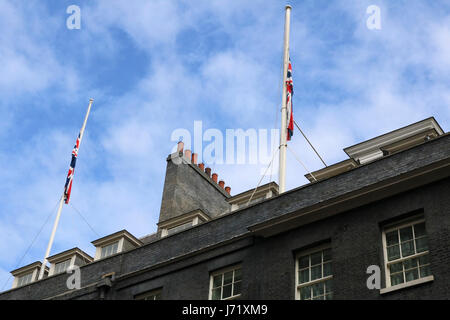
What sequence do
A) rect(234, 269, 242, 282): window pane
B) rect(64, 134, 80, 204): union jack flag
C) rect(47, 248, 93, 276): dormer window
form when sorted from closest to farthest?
rect(234, 269, 242, 282): window pane
rect(47, 248, 93, 276): dormer window
rect(64, 134, 80, 204): union jack flag

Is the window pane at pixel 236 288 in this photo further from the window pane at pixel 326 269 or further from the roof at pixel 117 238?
the roof at pixel 117 238

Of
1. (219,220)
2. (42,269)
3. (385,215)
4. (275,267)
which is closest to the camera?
(385,215)

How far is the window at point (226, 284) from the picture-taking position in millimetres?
24734

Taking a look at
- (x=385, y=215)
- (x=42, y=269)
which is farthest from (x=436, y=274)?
(x=42, y=269)

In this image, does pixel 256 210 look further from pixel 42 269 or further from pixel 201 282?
pixel 42 269

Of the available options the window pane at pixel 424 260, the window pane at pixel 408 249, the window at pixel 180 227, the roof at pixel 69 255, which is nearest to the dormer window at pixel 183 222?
the window at pixel 180 227

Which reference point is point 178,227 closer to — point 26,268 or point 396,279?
point 26,268

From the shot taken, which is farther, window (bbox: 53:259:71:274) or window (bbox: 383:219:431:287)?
window (bbox: 53:259:71:274)

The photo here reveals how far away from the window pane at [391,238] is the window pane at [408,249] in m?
0.40

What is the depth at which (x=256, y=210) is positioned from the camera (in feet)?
87.5

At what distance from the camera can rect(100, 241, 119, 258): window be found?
106 ft

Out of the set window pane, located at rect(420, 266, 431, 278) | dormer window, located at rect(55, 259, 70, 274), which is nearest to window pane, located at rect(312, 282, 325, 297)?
window pane, located at rect(420, 266, 431, 278)

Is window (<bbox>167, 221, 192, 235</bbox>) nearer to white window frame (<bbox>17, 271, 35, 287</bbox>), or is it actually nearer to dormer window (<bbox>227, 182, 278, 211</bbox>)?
dormer window (<bbox>227, 182, 278, 211</bbox>)

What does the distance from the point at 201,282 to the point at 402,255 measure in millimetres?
7554
